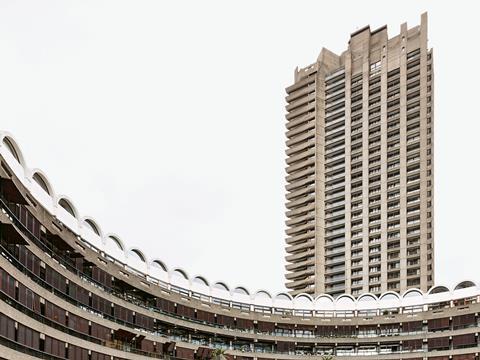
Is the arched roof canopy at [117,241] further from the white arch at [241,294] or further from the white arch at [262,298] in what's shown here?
the white arch at [262,298]

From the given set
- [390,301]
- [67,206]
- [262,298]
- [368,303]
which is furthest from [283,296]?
[67,206]

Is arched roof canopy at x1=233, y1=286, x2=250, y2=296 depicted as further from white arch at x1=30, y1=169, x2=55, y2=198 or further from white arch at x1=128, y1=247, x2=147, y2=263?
white arch at x1=30, y1=169, x2=55, y2=198

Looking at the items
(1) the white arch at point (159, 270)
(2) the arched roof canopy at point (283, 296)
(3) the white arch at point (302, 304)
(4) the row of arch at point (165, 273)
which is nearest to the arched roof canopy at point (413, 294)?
(4) the row of arch at point (165, 273)

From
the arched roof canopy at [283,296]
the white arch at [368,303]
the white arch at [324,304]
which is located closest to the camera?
the white arch at [368,303]

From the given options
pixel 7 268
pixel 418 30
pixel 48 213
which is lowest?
A: pixel 7 268

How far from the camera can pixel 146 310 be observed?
9744 cm

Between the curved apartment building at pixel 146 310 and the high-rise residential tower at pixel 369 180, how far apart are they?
50783mm

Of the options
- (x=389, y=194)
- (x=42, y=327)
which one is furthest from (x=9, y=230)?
(x=389, y=194)

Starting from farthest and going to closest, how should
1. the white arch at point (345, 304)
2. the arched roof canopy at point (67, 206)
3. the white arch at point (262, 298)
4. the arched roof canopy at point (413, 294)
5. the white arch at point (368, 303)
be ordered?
the white arch at point (345, 304)
the white arch at point (368, 303)
the white arch at point (262, 298)
the arched roof canopy at point (413, 294)
the arched roof canopy at point (67, 206)

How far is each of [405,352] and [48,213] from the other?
2595 inches

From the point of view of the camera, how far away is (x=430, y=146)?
177 m

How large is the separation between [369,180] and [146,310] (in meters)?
99.8

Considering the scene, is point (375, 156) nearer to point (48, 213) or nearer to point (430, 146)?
point (430, 146)

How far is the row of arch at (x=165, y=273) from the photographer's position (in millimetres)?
66900
